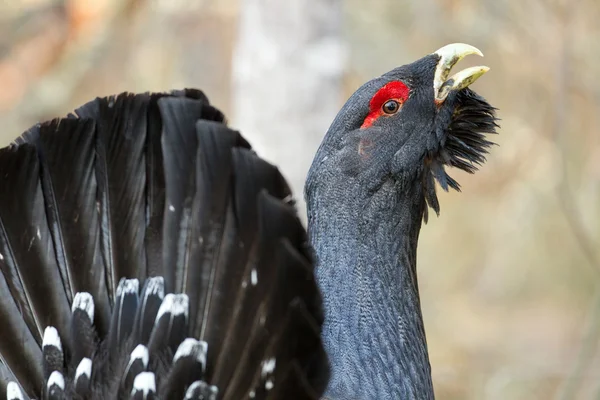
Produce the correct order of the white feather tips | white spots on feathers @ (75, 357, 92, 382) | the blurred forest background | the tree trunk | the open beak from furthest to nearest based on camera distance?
the blurred forest background
the tree trunk
the open beak
white spots on feathers @ (75, 357, 92, 382)
the white feather tips

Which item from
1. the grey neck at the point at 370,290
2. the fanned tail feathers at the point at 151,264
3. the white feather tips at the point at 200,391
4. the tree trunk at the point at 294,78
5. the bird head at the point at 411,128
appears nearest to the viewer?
the fanned tail feathers at the point at 151,264

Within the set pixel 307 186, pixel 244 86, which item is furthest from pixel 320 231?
pixel 244 86

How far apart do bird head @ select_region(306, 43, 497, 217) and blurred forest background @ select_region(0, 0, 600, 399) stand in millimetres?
3486

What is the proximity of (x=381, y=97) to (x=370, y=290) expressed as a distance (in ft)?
A: 2.42

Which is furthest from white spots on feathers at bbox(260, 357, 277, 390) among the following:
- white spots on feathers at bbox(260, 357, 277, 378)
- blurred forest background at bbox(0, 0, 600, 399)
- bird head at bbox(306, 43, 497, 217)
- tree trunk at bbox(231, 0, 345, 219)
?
blurred forest background at bbox(0, 0, 600, 399)

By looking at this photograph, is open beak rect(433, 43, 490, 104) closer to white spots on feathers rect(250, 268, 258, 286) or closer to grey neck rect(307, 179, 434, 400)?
grey neck rect(307, 179, 434, 400)

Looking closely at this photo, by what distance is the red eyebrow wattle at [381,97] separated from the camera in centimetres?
328

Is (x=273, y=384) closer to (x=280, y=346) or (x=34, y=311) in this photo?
(x=280, y=346)

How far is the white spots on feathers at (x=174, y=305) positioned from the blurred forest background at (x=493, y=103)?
→ 15.2 ft

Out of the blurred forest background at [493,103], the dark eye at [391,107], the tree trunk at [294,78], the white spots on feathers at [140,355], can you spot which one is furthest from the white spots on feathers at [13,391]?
the blurred forest background at [493,103]

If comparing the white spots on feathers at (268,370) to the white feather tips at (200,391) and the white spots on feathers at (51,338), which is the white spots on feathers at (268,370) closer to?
the white feather tips at (200,391)

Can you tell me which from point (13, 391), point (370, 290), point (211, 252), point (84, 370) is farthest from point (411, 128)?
point (13, 391)

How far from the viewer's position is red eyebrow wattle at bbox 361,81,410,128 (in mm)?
3281

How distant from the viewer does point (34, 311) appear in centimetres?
282
